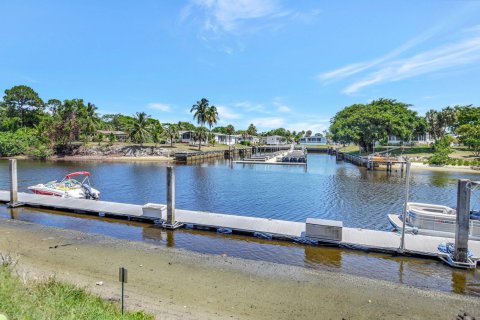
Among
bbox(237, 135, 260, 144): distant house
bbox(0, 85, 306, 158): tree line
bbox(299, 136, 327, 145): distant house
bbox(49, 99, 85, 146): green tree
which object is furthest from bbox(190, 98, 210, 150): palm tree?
bbox(299, 136, 327, 145): distant house

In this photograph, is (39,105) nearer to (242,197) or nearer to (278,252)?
(242,197)

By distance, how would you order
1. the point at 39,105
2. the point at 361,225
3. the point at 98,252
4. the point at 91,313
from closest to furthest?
1. the point at 91,313
2. the point at 98,252
3. the point at 361,225
4. the point at 39,105

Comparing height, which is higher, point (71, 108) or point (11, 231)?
point (71, 108)

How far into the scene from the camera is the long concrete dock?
1293cm

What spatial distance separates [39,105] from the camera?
319 ft

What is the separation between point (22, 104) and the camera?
94.4m

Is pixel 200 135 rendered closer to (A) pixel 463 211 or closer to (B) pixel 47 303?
(A) pixel 463 211

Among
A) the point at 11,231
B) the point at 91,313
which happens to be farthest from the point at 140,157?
the point at 91,313

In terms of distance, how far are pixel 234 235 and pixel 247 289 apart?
605cm

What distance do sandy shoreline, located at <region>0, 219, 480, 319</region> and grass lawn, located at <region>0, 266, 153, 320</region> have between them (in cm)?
130

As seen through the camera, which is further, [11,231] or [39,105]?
[39,105]

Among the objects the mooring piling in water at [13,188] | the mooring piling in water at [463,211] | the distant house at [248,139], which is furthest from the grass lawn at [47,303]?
the distant house at [248,139]

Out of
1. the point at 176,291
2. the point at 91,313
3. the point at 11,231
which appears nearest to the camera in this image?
the point at 91,313

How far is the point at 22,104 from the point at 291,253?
10976 centimetres
